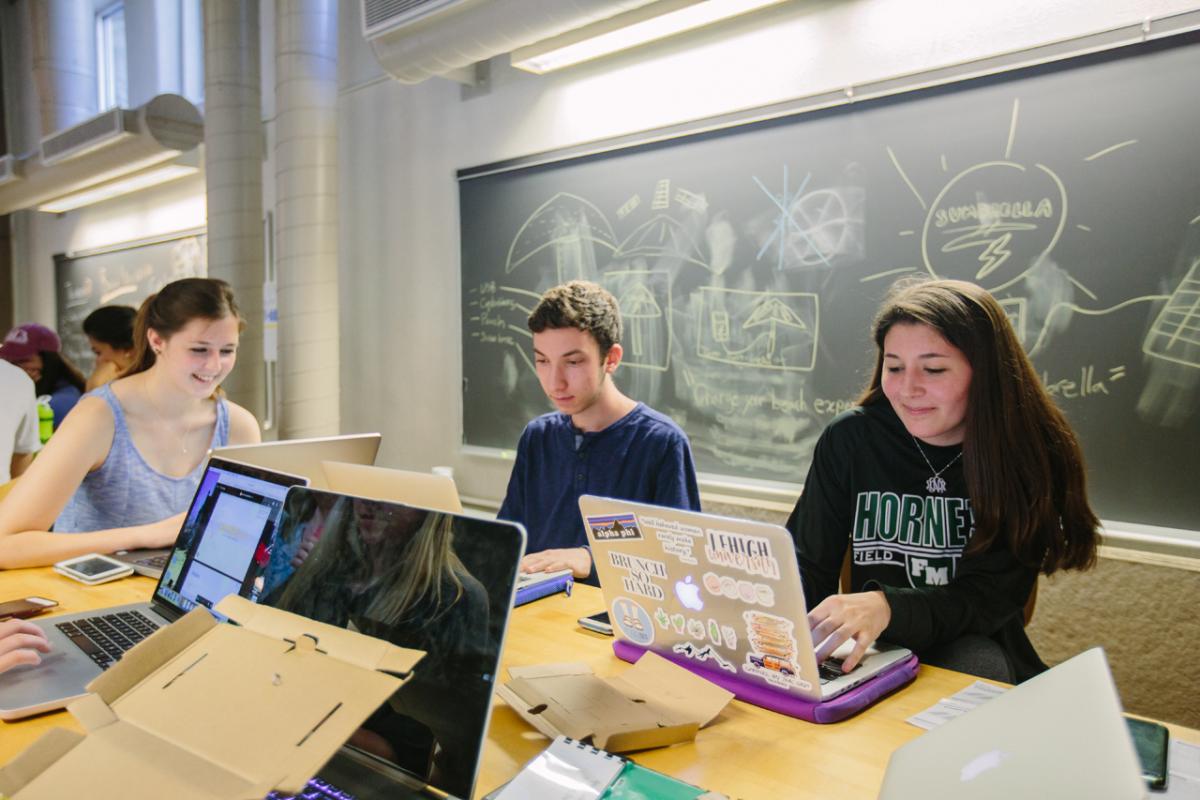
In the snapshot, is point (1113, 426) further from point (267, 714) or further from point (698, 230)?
point (267, 714)

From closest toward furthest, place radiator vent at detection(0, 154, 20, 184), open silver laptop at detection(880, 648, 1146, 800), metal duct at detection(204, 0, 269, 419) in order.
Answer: open silver laptop at detection(880, 648, 1146, 800) → metal duct at detection(204, 0, 269, 419) → radiator vent at detection(0, 154, 20, 184)

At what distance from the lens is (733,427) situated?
9.41 feet

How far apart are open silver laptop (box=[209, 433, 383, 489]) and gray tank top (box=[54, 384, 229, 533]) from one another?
50cm

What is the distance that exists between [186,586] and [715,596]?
1.04 meters

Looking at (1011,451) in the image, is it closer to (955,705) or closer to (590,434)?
(955,705)

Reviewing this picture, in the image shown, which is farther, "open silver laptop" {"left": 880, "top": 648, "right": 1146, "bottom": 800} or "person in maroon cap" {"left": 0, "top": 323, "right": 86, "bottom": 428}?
"person in maroon cap" {"left": 0, "top": 323, "right": 86, "bottom": 428}

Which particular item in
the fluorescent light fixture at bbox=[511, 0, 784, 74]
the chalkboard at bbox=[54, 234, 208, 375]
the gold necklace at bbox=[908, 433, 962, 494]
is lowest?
the gold necklace at bbox=[908, 433, 962, 494]

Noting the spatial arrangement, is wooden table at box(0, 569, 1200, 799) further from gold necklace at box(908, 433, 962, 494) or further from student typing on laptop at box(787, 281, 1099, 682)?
gold necklace at box(908, 433, 962, 494)

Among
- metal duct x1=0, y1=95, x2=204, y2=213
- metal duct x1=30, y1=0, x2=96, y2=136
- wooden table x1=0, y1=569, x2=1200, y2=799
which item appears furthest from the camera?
metal duct x1=30, y1=0, x2=96, y2=136

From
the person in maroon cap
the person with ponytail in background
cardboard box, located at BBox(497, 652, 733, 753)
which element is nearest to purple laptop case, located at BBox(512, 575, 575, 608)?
cardboard box, located at BBox(497, 652, 733, 753)

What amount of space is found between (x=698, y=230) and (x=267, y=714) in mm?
2445

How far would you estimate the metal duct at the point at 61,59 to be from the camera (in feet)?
20.3

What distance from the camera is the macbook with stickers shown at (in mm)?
1086

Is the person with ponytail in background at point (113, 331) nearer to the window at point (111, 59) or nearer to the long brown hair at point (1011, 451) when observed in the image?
the window at point (111, 59)
